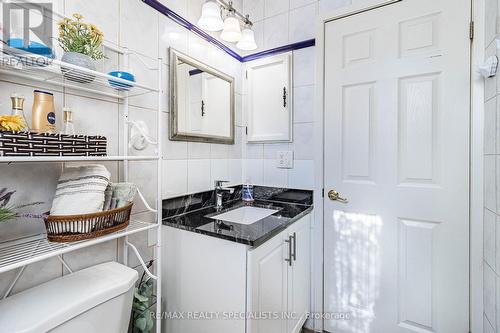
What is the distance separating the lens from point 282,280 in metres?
1.24

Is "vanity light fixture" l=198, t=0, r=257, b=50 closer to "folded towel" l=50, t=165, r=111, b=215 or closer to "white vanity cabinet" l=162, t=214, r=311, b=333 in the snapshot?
"folded towel" l=50, t=165, r=111, b=215

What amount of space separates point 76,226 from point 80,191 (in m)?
0.11

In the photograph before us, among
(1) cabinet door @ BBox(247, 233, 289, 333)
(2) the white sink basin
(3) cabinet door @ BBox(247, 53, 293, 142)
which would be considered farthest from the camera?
(3) cabinet door @ BBox(247, 53, 293, 142)

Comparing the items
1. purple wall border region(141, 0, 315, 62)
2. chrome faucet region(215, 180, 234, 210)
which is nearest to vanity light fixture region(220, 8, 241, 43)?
purple wall border region(141, 0, 315, 62)

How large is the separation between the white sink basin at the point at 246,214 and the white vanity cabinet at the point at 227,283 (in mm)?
236

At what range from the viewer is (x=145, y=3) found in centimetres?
118

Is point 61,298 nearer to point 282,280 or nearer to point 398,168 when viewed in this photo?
point 282,280

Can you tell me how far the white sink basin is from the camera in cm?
146

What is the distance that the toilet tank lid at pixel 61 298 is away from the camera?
2.17 feet

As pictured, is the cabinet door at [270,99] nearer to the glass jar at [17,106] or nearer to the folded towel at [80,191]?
the folded towel at [80,191]

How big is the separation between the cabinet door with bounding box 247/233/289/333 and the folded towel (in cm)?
60

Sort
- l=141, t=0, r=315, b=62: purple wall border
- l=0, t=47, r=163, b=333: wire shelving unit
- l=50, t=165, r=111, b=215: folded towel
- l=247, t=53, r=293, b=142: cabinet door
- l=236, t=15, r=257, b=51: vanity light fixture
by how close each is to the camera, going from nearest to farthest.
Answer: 1. l=0, t=47, r=163, b=333: wire shelving unit
2. l=50, t=165, r=111, b=215: folded towel
3. l=141, t=0, r=315, b=62: purple wall border
4. l=236, t=15, r=257, b=51: vanity light fixture
5. l=247, t=53, r=293, b=142: cabinet door

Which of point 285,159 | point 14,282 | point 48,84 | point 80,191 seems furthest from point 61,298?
point 285,159

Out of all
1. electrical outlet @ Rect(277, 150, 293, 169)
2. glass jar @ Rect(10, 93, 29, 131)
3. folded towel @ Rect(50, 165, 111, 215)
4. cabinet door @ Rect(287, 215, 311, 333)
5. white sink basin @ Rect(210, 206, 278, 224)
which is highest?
glass jar @ Rect(10, 93, 29, 131)
